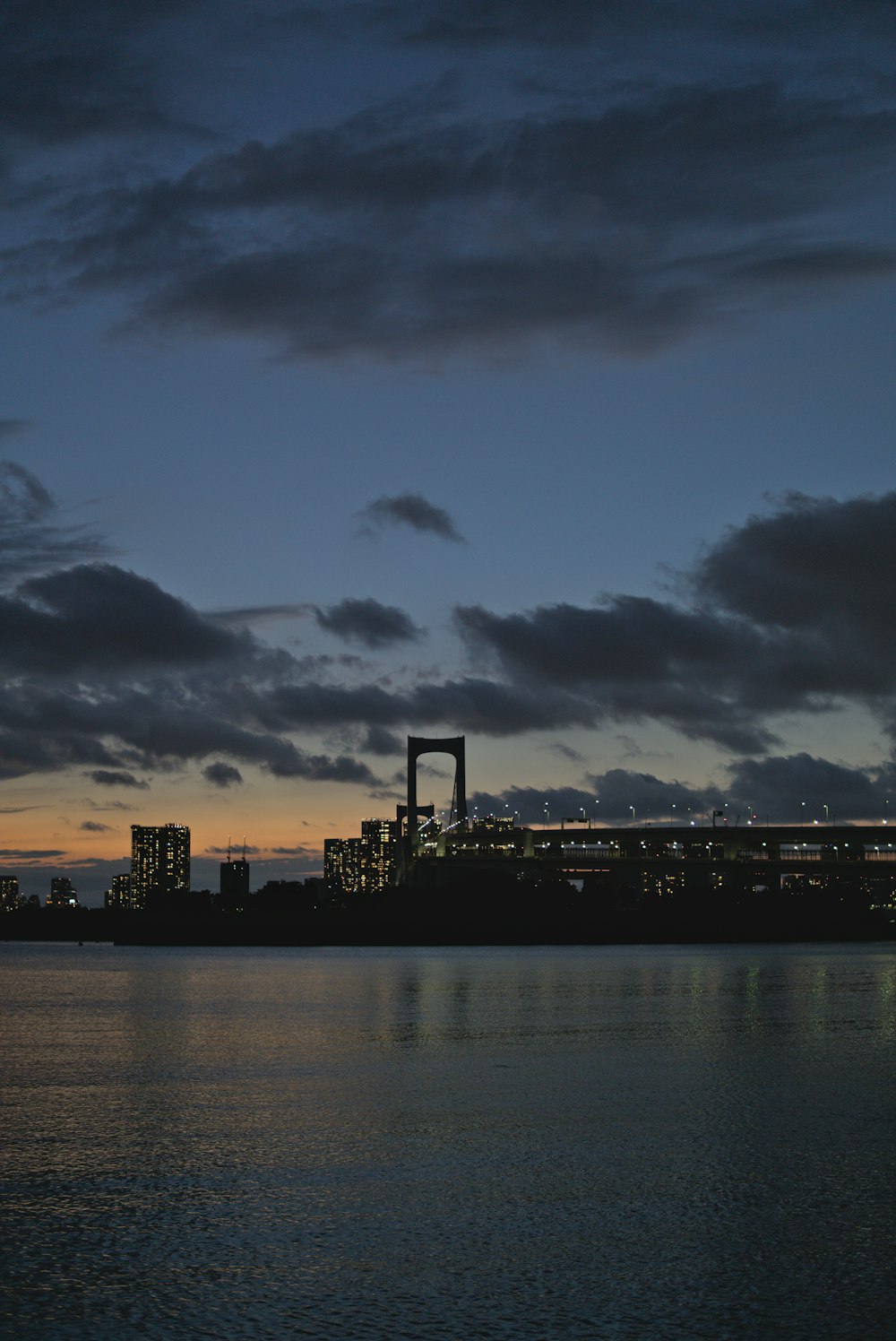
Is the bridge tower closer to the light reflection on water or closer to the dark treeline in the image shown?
the dark treeline

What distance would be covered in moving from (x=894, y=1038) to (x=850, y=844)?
81235 millimetres

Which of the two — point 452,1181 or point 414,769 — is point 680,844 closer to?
point 414,769

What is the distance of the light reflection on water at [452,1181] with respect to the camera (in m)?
10.0

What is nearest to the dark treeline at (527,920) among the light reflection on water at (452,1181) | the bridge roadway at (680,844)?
the bridge roadway at (680,844)

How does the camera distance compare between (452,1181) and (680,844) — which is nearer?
(452,1181)

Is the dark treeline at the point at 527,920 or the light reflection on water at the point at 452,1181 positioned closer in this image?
the light reflection on water at the point at 452,1181

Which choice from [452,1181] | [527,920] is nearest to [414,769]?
[527,920]

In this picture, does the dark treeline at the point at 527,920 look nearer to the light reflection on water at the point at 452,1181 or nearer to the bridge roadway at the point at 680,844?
the bridge roadway at the point at 680,844

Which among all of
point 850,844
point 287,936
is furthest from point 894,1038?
point 287,936

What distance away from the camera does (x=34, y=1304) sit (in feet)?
33.0

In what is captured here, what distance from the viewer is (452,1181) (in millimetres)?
14234

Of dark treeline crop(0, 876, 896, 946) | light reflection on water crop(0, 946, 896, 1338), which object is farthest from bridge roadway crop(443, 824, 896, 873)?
light reflection on water crop(0, 946, 896, 1338)

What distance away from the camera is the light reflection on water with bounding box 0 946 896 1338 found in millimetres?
10023

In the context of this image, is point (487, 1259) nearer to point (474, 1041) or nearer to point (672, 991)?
point (474, 1041)
